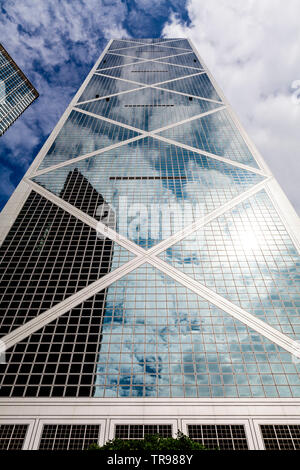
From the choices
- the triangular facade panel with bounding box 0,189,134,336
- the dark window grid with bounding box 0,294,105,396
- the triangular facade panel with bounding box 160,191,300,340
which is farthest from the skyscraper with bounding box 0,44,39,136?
the dark window grid with bounding box 0,294,105,396

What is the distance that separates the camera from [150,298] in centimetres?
2183

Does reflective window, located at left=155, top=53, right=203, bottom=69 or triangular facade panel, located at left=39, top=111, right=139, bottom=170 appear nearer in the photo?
triangular facade panel, located at left=39, top=111, right=139, bottom=170

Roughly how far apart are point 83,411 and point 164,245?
1421cm

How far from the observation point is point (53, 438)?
1546cm

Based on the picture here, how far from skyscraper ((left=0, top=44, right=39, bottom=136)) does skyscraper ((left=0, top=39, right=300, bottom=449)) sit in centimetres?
3753

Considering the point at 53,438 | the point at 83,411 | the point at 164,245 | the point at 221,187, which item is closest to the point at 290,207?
the point at 221,187

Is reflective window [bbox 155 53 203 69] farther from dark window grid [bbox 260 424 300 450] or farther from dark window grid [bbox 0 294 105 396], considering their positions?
dark window grid [bbox 260 424 300 450]

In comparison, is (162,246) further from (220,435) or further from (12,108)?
(12,108)

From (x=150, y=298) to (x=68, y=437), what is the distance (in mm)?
10011

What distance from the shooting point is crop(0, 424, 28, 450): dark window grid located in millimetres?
15070

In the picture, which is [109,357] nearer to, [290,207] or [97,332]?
[97,332]

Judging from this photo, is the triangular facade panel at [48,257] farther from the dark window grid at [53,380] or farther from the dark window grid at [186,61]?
the dark window grid at [186,61]

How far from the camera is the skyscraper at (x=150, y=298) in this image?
1608cm

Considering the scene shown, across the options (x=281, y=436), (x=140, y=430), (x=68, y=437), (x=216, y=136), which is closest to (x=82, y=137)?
(x=216, y=136)
